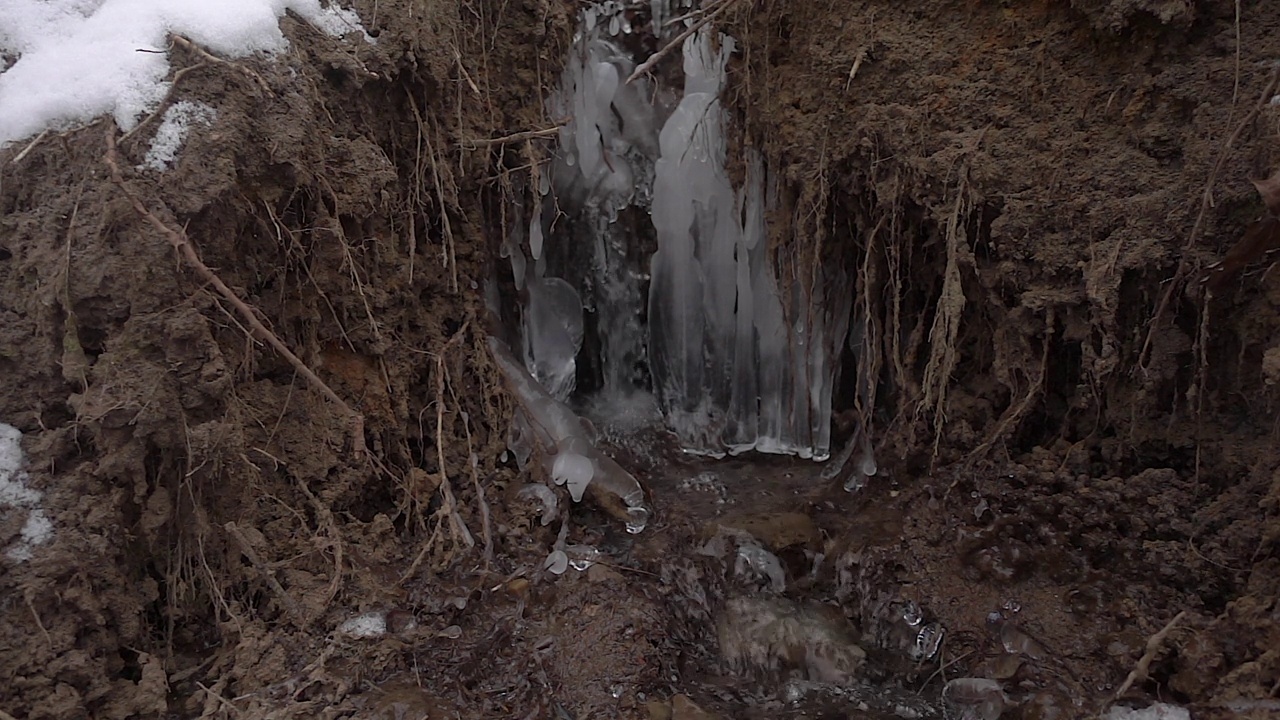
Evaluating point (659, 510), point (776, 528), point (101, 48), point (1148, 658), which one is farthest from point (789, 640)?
point (101, 48)

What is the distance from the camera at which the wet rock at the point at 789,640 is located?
2.85 m

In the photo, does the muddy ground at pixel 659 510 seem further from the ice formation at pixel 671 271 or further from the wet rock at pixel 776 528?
the ice formation at pixel 671 271

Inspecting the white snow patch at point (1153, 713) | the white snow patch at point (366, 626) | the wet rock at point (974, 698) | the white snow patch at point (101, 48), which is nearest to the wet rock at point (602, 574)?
the white snow patch at point (366, 626)

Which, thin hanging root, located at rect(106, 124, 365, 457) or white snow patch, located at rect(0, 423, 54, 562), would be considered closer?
white snow patch, located at rect(0, 423, 54, 562)

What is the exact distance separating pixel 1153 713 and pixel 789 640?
111 centimetres

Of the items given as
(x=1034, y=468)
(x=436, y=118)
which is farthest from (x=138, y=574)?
(x=1034, y=468)

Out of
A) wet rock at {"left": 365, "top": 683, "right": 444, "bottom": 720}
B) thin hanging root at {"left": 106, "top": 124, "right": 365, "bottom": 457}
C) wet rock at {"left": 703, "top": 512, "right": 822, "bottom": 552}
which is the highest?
thin hanging root at {"left": 106, "top": 124, "right": 365, "bottom": 457}

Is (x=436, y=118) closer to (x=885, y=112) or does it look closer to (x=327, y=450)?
(x=327, y=450)

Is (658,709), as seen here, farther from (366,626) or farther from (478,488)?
(478,488)

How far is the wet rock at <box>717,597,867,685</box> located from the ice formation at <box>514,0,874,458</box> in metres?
1.16

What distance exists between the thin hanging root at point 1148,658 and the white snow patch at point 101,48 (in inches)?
125

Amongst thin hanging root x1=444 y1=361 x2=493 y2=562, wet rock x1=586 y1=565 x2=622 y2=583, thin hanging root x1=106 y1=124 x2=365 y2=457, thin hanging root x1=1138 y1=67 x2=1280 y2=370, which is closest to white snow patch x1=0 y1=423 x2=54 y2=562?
thin hanging root x1=106 y1=124 x2=365 y2=457

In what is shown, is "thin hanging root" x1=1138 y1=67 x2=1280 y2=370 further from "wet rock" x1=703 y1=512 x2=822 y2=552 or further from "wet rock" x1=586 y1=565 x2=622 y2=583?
"wet rock" x1=586 y1=565 x2=622 y2=583

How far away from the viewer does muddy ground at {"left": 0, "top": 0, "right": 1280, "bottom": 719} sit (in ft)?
7.57
